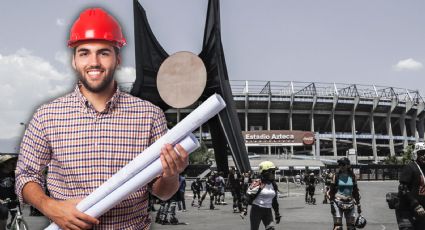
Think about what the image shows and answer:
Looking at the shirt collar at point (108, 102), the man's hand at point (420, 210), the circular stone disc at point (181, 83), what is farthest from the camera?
the man's hand at point (420, 210)

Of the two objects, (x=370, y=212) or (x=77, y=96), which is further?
(x=370, y=212)

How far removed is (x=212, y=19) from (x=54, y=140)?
33013mm

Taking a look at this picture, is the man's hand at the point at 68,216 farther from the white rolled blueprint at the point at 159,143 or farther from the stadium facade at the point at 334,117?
the stadium facade at the point at 334,117

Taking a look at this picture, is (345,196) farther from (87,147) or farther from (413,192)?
(87,147)

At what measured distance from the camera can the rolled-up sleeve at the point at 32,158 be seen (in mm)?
2070

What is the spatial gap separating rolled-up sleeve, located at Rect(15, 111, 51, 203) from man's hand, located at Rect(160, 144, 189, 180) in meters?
0.57

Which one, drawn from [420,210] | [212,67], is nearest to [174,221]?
[420,210]

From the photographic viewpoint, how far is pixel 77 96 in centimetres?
217

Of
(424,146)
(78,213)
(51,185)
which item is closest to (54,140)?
(51,185)

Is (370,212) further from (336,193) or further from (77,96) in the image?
(77,96)

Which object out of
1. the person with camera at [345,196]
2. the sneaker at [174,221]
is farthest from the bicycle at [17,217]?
the sneaker at [174,221]

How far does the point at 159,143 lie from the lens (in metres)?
1.76

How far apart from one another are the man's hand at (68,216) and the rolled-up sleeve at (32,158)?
16 cm

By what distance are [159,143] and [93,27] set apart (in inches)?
22.5
